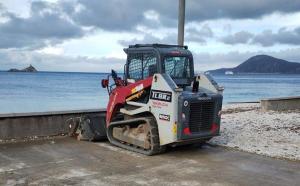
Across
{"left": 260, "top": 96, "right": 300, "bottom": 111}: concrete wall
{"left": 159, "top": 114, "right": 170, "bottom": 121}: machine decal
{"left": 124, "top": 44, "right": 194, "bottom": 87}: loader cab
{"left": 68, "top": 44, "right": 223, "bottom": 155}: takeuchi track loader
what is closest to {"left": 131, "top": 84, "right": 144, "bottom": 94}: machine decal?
{"left": 68, "top": 44, "right": 223, "bottom": 155}: takeuchi track loader

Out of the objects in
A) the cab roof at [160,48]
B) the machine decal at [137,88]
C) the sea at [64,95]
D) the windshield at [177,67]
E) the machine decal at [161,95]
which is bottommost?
the sea at [64,95]

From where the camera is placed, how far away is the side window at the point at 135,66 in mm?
9352

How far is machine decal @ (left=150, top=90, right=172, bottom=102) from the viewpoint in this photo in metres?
8.38

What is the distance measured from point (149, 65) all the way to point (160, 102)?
953mm

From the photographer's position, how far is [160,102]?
856 cm

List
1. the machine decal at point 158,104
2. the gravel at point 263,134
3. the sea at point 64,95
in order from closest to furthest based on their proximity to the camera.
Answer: the machine decal at point 158,104, the gravel at point 263,134, the sea at point 64,95

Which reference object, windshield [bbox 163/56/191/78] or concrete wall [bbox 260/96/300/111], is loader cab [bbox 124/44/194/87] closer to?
windshield [bbox 163/56/191/78]

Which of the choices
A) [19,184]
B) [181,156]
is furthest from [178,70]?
[19,184]

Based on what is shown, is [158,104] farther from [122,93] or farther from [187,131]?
[122,93]

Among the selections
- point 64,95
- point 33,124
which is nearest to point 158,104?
point 33,124

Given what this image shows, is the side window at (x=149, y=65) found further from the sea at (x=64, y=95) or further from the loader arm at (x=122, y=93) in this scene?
the sea at (x=64, y=95)

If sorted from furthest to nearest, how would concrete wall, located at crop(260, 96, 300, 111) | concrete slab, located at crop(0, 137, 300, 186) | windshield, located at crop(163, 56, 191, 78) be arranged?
1. concrete wall, located at crop(260, 96, 300, 111)
2. windshield, located at crop(163, 56, 191, 78)
3. concrete slab, located at crop(0, 137, 300, 186)

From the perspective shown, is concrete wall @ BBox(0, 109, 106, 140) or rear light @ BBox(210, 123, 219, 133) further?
A: concrete wall @ BBox(0, 109, 106, 140)

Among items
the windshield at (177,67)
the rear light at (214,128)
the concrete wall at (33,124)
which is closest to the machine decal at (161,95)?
the windshield at (177,67)
